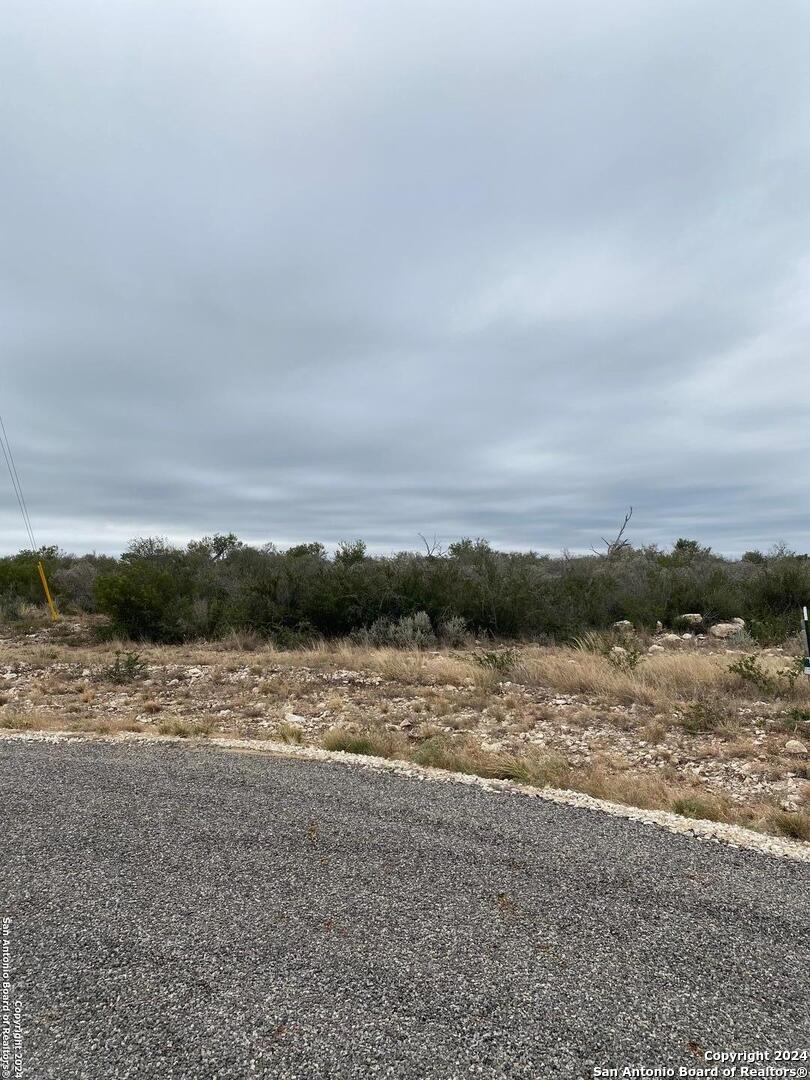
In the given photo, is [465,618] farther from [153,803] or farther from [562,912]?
[562,912]

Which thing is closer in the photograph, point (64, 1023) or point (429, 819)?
point (64, 1023)

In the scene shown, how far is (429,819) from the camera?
4.43 m

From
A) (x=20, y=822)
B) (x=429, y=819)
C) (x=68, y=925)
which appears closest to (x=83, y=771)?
(x=20, y=822)

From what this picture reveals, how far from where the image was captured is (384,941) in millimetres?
2875

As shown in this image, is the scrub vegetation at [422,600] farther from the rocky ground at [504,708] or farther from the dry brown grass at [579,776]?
the dry brown grass at [579,776]

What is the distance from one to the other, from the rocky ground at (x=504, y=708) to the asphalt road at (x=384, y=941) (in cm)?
186

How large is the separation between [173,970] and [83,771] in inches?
144

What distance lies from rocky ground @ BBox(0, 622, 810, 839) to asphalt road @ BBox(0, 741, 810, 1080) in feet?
6.09

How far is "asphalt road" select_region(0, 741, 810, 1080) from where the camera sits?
226 centimetres

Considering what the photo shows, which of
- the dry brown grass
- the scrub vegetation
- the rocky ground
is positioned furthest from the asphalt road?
the scrub vegetation

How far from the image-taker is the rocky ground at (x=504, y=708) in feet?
20.5

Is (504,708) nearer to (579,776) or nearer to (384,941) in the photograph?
(579,776)

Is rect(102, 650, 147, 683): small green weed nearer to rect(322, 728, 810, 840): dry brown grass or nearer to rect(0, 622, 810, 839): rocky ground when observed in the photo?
rect(0, 622, 810, 839): rocky ground

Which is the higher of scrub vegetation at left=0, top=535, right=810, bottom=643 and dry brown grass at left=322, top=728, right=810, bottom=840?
scrub vegetation at left=0, top=535, right=810, bottom=643
